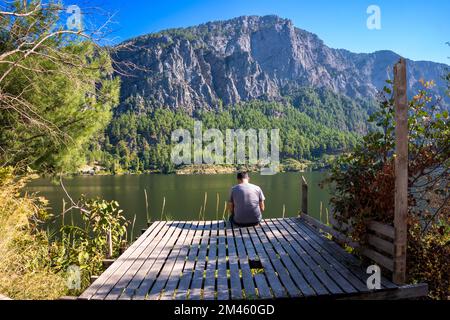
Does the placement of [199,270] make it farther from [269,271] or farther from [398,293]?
[398,293]

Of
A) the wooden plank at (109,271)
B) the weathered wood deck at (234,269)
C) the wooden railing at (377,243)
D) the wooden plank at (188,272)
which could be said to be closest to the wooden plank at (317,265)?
the weathered wood deck at (234,269)

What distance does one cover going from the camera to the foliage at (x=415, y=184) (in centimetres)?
420

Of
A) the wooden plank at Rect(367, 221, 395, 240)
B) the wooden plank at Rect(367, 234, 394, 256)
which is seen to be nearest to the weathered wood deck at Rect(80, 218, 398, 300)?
the wooden plank at Rect(367, 234, 394, 256)

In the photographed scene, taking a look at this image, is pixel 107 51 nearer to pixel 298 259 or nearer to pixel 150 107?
pixel 298 259

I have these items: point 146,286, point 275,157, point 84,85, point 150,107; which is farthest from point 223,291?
point 150,107

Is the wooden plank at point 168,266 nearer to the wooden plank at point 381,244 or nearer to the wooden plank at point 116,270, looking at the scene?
the wooden plank at point 116,270

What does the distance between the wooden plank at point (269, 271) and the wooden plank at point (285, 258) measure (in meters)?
0.19

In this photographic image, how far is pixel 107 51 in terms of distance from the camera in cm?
509

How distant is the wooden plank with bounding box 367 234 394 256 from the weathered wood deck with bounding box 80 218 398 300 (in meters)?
0.33

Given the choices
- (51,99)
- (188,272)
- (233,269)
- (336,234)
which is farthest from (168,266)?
(51,99)

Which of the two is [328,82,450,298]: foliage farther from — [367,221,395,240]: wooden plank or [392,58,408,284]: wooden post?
[392,58,408,284]: wooden post

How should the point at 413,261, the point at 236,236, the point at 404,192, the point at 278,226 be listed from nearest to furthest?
1. the point at 404,192
2. the point at 413,261
3. the point at 236,236
4. the point at 278,226

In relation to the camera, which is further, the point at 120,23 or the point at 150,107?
the point at 150,107

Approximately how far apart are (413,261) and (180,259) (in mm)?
2849
